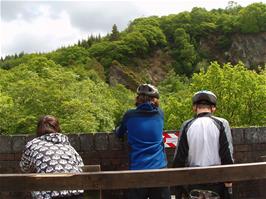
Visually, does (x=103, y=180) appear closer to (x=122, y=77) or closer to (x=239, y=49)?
(x=122, y=77)

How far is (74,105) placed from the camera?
106ft

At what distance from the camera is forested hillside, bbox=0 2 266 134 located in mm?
33156

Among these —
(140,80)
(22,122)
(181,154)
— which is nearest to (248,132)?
(181,154)

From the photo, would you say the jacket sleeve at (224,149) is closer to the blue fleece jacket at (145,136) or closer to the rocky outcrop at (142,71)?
the blue fleece jacket at (145,136)

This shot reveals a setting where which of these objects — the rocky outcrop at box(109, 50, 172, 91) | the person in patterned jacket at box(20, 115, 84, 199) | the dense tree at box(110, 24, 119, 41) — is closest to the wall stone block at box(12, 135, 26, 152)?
the person in patterned jacket at box(20, 115, 84, 199)

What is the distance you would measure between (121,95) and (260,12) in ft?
216

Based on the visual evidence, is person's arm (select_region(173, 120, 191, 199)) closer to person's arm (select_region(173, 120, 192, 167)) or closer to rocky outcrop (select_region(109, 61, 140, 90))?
person's arm (select_region(173, 120, 192, 167))

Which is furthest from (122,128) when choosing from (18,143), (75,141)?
(18,143)

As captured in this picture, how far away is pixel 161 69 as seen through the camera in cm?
11831

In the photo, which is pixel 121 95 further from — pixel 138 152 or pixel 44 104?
pixel 138 152

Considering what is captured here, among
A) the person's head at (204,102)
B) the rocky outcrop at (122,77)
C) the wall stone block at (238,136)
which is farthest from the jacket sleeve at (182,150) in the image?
the rocky outcrop at (122,77)

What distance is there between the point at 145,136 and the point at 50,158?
0.99 metres

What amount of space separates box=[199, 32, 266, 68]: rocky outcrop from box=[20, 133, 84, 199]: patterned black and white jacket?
118760mm

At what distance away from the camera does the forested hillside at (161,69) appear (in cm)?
3316
